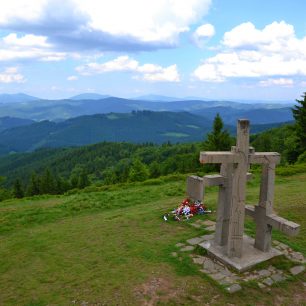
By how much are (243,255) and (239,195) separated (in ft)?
6.38

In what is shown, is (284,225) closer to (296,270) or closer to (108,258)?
(296,270)

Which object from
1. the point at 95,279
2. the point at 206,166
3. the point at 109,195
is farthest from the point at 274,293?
the point at 206,166

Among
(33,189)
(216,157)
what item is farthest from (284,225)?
(33,189)

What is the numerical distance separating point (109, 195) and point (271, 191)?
40.6 feet

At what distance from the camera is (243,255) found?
33.4 ft

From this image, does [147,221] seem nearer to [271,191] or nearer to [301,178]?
[271,191]

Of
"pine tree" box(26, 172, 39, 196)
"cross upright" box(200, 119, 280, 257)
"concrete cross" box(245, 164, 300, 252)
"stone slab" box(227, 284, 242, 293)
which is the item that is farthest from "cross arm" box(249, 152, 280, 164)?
"pine tree" box(26, 172, 39, 196)

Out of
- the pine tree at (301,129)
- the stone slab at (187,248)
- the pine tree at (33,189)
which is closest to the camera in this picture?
the stone slab at (187,248)

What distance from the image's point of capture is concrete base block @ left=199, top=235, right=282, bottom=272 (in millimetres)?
9641

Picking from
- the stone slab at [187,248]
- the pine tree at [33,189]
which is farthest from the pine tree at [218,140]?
the pine tree at [33,189]

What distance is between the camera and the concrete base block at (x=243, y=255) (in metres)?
9.64

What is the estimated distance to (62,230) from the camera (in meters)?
14.3

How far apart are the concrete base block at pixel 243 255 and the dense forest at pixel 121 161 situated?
62.4 feet

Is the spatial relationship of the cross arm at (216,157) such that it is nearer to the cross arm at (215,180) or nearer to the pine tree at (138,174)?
the cross arm at (215,180)
